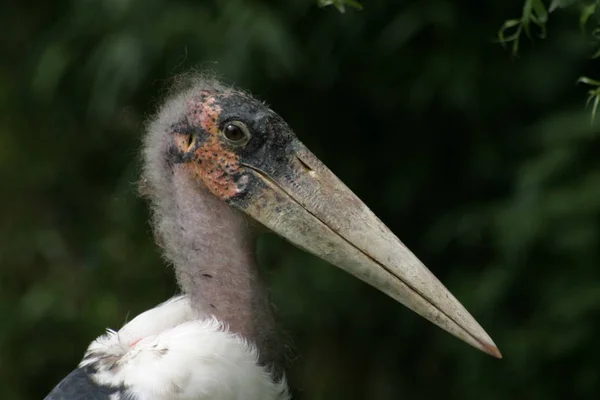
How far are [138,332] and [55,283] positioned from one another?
284cm

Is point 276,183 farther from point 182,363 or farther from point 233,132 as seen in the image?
point 182,363

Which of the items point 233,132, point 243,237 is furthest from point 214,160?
point 243,237

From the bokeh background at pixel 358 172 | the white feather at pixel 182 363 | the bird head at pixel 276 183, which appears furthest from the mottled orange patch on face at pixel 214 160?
the bokeh background at pixel 358 172

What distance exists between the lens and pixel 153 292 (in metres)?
5.32

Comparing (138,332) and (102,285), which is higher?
(138,332)

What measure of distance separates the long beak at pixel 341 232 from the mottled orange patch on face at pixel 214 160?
4 centimetres

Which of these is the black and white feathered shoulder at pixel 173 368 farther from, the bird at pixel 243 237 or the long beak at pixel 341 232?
the long beak at pixel 341 232

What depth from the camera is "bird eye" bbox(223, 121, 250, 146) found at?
2.74 meters

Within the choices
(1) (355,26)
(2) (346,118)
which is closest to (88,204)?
(2) (346,118)

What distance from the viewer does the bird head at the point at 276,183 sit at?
2.71 m

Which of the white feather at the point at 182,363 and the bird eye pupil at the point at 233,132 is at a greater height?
the bird eye pupil at the point at 233,132

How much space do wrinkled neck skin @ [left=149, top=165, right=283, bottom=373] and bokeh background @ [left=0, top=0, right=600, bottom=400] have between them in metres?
1.64

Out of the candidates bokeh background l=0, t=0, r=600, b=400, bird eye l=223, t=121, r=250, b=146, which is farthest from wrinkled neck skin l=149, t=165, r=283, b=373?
bokeh background l=0, t=0, r=600, b=400

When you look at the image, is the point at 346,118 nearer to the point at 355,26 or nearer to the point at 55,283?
the point at 355,26
